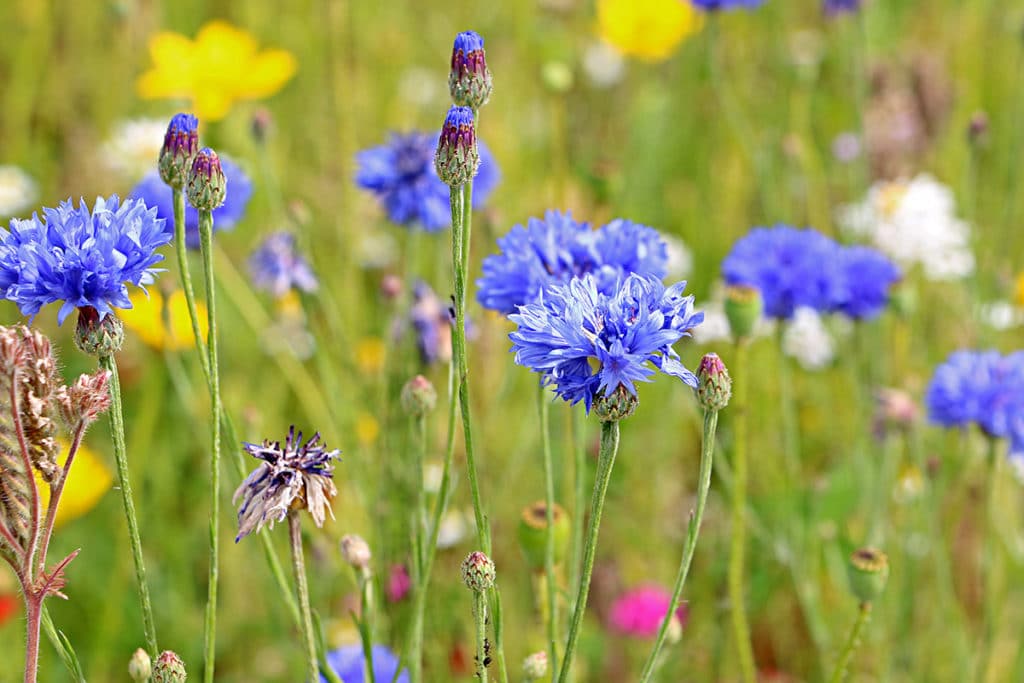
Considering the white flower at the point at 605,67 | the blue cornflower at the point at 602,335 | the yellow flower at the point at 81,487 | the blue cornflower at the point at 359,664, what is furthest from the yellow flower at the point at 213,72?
the blue cornflower at the point at 602,335

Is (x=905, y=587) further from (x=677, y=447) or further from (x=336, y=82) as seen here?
(x=336, y=82)

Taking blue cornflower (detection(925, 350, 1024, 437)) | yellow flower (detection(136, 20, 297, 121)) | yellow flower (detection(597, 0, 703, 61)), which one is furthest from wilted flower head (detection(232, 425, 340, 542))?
yellow flower (detection(597, 0, 703, 61))

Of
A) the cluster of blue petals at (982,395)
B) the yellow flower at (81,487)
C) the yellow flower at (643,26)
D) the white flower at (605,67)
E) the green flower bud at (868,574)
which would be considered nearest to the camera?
the green flower bud at (868,574)

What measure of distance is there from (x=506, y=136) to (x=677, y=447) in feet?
3.05

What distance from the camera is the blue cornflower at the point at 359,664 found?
3.75ft

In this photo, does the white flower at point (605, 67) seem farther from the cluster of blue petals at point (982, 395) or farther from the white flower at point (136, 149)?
the cluster of blue petals at point (982, 395)

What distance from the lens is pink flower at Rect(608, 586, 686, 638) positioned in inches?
62.5

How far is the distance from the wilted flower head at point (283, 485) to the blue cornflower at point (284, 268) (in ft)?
2.55

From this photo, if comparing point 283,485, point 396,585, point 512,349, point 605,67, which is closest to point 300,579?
point 283,485

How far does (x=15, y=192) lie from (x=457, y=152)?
5.60 ft

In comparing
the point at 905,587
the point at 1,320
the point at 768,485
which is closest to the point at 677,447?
the point at 768,485

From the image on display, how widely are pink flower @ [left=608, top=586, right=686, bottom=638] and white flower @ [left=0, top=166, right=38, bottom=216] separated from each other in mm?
1447

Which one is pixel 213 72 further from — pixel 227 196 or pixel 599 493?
pixel 599 493

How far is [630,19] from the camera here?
8.86 feet
